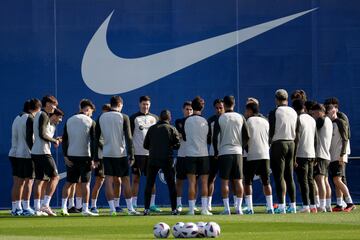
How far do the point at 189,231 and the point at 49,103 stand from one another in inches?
301

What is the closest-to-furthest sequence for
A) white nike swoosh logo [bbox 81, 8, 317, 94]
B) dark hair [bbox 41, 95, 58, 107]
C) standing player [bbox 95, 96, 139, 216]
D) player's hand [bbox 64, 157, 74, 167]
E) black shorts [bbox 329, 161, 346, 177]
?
1. standing player [bbox 95, 96, 139, 216]
2. dark hair [bbox 41, 95, 58, 107]
3. player's hand [bbox 64, 157, 74, 167]
4. black shorts [bbox 329, 161, 346, 177]
5. white nike swoosh logo [bbox 81, 8, 317, 94]

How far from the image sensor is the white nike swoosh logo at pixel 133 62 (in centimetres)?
2639

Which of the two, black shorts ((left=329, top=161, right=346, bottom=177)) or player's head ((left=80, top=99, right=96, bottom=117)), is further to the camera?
black shorts ((left=329, top=161, right=346, bottom=177))

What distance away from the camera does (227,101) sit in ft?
76.5

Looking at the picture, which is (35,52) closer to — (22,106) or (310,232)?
(22,106)

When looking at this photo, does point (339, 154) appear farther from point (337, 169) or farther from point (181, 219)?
point (181, 219)

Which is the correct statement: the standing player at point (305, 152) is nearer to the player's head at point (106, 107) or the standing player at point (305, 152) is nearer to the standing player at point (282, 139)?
the standing player at point (282, 139)

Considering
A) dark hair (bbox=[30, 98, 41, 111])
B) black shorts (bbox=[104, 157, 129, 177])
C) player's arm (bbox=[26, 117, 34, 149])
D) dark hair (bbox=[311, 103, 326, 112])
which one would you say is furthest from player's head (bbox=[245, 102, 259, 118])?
player's arm (bbox=[26, 117, 34, 149])

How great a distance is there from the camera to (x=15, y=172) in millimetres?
24609

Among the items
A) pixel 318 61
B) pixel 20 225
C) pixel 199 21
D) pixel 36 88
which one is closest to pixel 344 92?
pixel 318 61

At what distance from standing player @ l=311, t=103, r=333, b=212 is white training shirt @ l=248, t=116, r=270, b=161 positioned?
1083 mm

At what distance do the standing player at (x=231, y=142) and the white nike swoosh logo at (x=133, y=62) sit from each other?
3.42 m

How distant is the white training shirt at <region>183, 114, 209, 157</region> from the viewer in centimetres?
2359

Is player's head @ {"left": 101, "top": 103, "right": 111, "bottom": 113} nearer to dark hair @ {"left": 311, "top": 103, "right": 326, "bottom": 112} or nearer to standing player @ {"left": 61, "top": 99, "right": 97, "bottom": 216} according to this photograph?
standing player @ {"left": 61, "top": 99, "right": 97, "bottom": 216}
